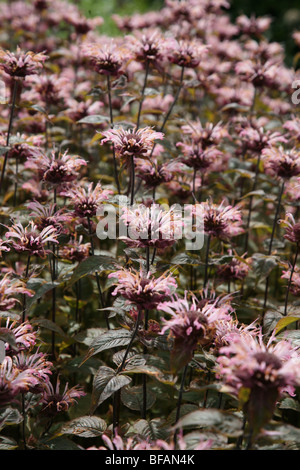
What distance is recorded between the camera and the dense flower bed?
3.60 feet

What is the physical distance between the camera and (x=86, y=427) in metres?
1.30

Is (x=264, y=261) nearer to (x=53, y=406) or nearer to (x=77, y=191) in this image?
(x=77, y=191)

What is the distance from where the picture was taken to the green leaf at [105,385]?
1195 mm

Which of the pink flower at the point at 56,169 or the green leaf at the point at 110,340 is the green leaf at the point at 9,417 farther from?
the pink flower at the point at 56,169

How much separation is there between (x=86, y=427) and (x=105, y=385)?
17 cm

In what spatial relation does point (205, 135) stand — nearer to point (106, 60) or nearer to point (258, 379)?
point (106, 60)

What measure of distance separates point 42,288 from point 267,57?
2.16 meters

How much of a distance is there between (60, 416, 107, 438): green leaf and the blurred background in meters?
5.20

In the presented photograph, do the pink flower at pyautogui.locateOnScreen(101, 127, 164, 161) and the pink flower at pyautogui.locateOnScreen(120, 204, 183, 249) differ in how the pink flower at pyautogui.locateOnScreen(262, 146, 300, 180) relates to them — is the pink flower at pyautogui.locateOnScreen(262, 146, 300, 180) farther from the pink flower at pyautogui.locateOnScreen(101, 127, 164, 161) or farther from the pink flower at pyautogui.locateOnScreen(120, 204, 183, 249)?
the pink flower at pyautogui.locateOnScreen(120, 204, 183, 249)

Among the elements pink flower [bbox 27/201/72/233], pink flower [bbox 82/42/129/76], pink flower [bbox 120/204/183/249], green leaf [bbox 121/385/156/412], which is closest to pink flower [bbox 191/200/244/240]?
pink flower [bbox 120/204/183/249]

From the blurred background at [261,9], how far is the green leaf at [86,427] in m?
5.20
